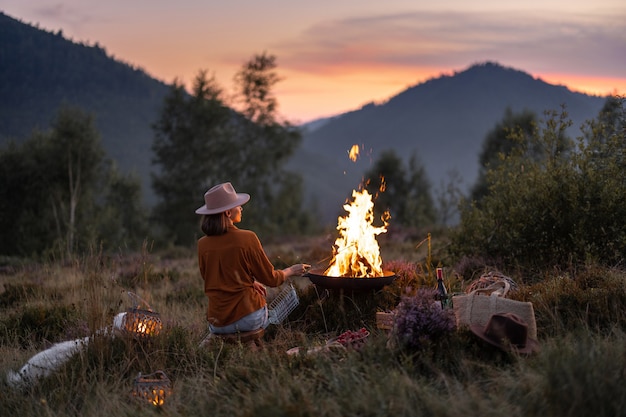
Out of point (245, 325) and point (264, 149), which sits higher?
point (264, 149)

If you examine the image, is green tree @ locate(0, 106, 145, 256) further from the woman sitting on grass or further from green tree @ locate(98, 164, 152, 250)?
the woman sitting on grass

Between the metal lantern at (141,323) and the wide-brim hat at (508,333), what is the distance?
3.07m

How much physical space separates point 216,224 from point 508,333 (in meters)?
2.97

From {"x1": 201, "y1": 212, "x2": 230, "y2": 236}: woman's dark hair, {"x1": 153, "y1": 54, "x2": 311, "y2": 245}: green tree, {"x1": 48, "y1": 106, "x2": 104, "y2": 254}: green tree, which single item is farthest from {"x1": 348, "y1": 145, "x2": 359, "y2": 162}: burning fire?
{"x1": 153, "y1": 54, "x2": 311, "y2": 245}: green tree

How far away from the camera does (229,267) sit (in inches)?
231

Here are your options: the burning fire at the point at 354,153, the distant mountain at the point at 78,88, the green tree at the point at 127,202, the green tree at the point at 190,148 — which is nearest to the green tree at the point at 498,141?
the green tree at the point at 190,148

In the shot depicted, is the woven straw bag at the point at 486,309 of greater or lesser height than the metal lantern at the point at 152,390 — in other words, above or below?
above

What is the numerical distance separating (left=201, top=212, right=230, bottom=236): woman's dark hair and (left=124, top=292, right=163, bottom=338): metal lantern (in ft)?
3.15

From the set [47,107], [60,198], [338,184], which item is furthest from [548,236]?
[338,184]

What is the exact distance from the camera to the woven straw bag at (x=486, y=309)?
5.12m

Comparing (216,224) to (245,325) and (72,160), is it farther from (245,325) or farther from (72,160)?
(72,160)

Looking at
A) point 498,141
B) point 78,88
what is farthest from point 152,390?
point 78,88

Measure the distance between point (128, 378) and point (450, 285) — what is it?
13.5 ft

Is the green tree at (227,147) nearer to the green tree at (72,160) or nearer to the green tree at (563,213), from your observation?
the green tree at (72,160)
